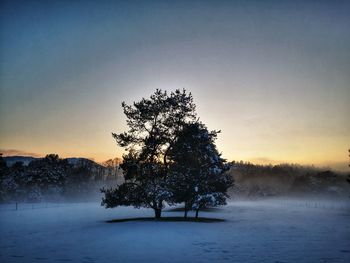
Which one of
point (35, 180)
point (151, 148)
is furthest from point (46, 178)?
point (151, 148)

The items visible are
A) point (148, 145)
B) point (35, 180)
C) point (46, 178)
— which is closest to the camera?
point (148, 145)

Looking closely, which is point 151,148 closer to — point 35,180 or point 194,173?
point 194,173

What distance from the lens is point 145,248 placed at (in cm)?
2019

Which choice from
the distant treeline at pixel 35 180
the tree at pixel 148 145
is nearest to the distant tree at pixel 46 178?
the distant treeline at pixel 35 180

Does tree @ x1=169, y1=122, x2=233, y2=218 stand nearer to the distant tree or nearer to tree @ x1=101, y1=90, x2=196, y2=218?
tree @ x1=101, y1=90, x2=196, y2=218

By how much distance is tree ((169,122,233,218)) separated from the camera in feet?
133

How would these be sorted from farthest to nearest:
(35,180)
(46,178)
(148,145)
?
1. (46,178)
2. (35,180)
3. (148,145)

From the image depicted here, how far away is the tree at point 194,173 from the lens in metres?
40.5

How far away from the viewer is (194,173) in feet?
138

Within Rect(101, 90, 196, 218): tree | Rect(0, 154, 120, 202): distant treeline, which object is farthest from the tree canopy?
Rect(0, 154, 120, 202): distant treeline

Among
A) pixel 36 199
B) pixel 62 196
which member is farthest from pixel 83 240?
pixel 62 196

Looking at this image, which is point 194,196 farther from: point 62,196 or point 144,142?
point 62,196

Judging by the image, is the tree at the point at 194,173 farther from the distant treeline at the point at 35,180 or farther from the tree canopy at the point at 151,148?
the distant treeline at the point at 35,180

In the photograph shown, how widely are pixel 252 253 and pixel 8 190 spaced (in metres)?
100.0
